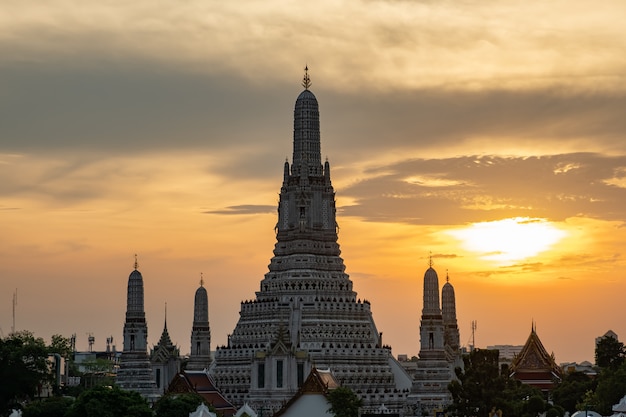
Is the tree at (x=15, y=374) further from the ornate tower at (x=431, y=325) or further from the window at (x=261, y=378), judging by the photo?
the ornate tower at (x=431, y=325)

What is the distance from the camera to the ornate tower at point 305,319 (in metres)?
172

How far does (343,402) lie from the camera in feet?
500

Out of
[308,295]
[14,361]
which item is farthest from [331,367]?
[14,361]

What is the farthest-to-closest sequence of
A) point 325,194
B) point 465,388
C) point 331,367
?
point 325,194, point 331,367, point 465,388

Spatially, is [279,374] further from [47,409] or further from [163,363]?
[47,409]

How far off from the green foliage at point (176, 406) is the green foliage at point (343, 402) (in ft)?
43.6

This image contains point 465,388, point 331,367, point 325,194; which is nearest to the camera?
point 465,388

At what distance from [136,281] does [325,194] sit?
25.0 meters

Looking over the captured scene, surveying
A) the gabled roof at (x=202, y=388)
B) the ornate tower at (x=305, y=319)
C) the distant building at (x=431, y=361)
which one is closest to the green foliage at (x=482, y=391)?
the distant building at (x=431, y=361)

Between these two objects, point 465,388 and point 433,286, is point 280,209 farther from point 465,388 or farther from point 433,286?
point 465,388

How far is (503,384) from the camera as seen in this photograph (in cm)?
15200

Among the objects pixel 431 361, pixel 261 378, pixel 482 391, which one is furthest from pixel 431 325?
pixel 482 391

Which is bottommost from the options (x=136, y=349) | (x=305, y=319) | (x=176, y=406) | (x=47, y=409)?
(x=47, y=409)

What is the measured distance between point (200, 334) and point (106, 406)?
52381 millimetres
